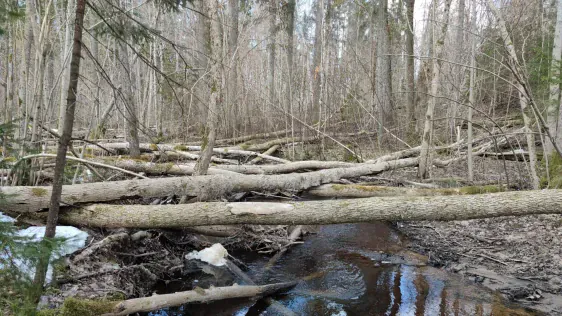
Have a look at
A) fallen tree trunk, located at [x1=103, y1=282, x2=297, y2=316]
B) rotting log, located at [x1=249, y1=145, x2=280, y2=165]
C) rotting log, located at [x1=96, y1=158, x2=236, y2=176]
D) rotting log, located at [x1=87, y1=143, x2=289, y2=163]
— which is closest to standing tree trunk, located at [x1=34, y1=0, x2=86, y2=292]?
fallen tree trunk, located at [x1=103, y1=282, x2=297, y2=316]

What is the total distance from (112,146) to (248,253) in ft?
18.0

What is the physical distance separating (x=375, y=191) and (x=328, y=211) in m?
3.03

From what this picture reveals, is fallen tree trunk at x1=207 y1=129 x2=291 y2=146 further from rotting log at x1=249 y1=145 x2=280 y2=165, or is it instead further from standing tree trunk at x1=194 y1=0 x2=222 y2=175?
standing tree trunk at x1=194 y1=0 x2=222 y2=175

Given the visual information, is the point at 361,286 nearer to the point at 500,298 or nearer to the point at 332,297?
the point at 332,297

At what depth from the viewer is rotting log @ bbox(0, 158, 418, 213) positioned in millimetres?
4281

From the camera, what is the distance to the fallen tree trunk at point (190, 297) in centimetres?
295

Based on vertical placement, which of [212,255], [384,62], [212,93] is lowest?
[212,255]

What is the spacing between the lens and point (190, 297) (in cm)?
338

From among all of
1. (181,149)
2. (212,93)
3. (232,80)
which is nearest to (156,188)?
(212,93)

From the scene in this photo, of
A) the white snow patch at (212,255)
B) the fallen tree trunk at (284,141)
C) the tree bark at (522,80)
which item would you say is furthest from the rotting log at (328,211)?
the fallen tree trunk at (284,141)

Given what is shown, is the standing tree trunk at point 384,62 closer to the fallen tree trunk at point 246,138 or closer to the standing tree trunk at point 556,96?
the fallen tree trunk at point 246,138

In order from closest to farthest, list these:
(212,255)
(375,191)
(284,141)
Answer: (212,255)
(375,191)
(284,141)

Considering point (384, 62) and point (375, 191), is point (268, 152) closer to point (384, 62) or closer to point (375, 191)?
point (375, 191)

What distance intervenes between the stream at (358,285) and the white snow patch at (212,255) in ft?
0.92
